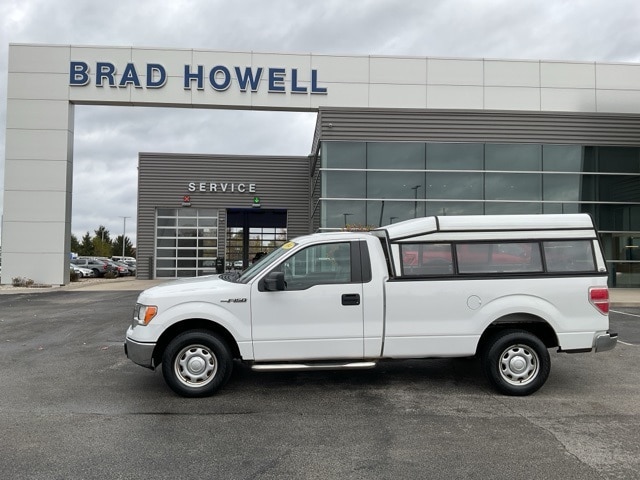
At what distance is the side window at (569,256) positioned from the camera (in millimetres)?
5867

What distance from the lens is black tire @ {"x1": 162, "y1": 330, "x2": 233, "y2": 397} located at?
550 centimetres

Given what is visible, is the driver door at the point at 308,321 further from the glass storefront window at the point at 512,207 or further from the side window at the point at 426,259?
the glass storefront window at the point at 512,207

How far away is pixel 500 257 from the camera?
588 centimetres

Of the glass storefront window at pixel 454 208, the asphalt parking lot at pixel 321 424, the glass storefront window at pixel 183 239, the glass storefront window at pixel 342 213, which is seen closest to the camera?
the asphalt parking lot at pixel 321 424

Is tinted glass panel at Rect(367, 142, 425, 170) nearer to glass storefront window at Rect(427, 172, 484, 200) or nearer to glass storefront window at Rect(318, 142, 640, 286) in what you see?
glass storefront window at Rect(318, 142, 640, 286)

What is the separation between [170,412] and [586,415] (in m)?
4.18

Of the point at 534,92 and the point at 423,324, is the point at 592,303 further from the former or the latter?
the point at 534,92

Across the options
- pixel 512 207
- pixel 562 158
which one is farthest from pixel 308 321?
pixel 562 158

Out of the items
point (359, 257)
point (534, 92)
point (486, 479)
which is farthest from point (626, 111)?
point (486, 479)

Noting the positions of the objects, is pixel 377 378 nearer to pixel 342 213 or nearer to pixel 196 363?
pixel 196 363

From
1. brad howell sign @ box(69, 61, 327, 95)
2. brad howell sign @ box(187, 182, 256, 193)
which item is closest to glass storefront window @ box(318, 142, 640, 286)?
brad howell sign @ box(69, 61, 327, 95)

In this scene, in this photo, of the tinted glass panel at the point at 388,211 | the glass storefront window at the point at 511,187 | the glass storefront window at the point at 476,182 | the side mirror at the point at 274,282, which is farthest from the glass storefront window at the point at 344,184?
the side mirror at the point at 274,282

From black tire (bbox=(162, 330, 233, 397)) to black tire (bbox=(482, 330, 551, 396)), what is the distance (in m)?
2.95

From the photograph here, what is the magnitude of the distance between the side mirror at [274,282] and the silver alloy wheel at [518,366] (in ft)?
8.65
